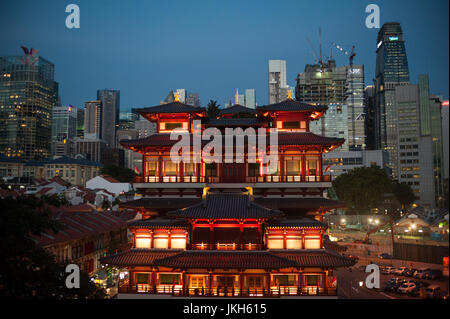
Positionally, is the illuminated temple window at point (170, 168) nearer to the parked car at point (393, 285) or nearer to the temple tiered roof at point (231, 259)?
the temple tiered roof at point (231, 259)

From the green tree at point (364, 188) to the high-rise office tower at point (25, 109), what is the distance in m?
124

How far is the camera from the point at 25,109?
149750 millimetres

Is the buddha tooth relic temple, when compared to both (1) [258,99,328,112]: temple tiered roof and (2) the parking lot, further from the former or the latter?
(2) the parking lot

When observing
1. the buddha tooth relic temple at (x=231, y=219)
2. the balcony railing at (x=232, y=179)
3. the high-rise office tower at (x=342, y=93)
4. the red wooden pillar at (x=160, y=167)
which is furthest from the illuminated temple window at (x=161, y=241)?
the high-rise office tower at (x=342, y=93)

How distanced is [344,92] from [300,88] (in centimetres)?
2499

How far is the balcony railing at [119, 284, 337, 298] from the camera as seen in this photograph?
24.1m

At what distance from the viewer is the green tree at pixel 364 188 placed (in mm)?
81688

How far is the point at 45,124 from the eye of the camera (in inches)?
6501

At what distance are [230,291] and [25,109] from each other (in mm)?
156722

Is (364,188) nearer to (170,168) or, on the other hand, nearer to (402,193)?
(402,193)

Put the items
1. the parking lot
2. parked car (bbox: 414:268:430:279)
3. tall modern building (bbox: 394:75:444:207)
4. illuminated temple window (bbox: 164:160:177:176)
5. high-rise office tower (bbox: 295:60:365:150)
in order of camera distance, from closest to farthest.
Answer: illuminated temple window (bbox: 164:160:177:176) → the parking lot → parked car (bbox: 414:268:430:279) → tall modern building (bbox: 394:75:444:207) → high-rise office tower (bbox: 295:60:365:150)

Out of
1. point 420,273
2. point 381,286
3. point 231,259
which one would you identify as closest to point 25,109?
point 231,259

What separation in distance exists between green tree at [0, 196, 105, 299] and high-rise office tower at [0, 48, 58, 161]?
5418 inches

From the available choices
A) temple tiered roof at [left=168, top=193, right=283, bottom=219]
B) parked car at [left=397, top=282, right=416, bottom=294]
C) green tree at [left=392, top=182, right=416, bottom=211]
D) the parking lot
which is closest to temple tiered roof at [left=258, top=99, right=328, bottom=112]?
temple tiered roof at [left=168, top=193, right=283, bottom=219]
